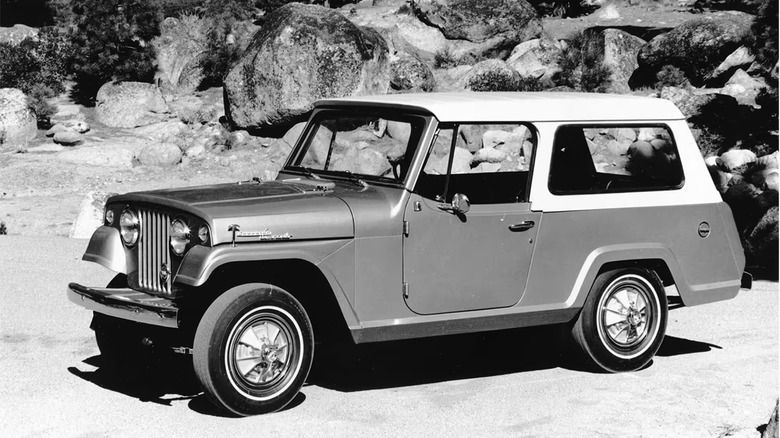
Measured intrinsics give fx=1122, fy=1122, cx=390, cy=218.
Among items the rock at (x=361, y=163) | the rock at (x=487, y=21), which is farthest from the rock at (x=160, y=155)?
the rock at (x=361, y=163)

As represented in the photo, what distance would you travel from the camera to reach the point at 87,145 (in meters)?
19.8

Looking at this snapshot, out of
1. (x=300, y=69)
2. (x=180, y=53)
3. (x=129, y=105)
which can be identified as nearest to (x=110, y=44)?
(x=129, y=105)

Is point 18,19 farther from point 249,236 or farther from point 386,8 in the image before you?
point 249,236

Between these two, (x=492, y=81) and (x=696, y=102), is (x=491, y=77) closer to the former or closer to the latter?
(x=492, y=81)

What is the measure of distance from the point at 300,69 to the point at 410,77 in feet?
9.64

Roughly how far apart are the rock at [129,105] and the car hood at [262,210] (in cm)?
1555

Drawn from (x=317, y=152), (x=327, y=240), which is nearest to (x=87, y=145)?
(x=317, y=152)

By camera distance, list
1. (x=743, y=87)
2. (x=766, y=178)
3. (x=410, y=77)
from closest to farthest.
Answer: (x=766, y=178), (x=743, y=87), (x=410, y=77)

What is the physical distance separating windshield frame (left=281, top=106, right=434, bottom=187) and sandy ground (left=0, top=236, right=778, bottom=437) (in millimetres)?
1252

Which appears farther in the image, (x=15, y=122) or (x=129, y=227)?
(x=15, y=122)

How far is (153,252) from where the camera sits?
6188mm

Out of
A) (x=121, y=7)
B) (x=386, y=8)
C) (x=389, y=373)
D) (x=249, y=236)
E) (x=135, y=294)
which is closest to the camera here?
(x=249, y=236)

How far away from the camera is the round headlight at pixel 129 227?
20.7 ft

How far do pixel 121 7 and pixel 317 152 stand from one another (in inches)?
684
